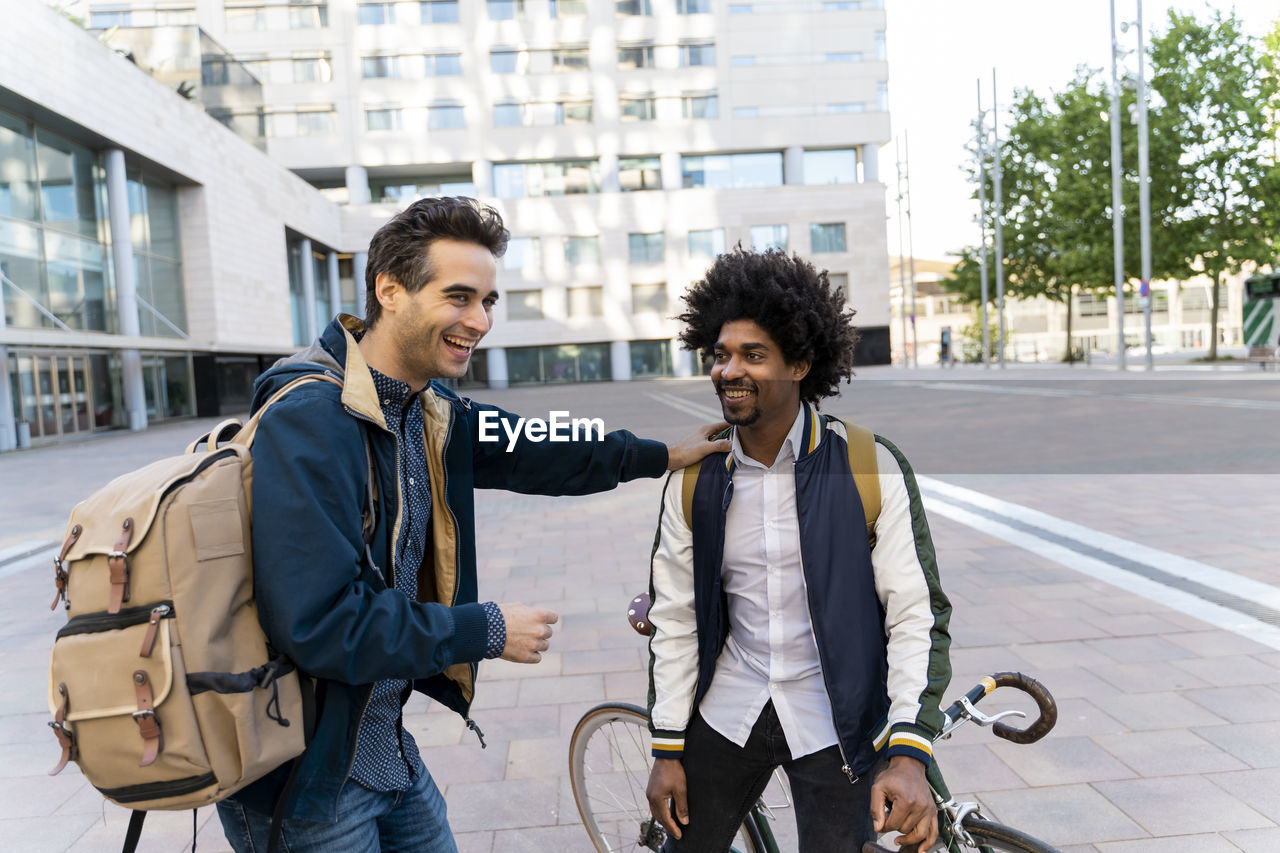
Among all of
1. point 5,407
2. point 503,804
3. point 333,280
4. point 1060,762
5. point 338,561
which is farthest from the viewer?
point 333,280

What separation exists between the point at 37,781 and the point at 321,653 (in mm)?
3152

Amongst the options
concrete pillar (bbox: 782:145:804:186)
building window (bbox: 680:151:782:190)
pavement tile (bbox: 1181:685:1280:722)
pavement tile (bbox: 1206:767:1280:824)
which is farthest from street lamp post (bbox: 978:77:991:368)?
pavement tile (bbox: 1206:767:1280:824)

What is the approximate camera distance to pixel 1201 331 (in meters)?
75.8

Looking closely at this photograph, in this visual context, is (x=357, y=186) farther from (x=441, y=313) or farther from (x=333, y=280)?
(x=441, y=313)

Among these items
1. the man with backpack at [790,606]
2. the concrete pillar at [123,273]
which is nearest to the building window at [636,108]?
the concrete pillar at [123,273]

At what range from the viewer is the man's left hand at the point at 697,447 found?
2189 millimetres

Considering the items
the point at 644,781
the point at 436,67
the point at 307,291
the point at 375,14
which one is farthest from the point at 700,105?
the point at 644,781

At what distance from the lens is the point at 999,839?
66.7 inches

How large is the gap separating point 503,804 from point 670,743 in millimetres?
1603

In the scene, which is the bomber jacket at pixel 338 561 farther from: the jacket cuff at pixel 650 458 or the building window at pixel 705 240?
the building window at pixel 705 240

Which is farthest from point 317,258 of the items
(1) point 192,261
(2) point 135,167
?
(2) point 135,167

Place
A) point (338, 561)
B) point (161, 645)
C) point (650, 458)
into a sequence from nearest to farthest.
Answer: point (161, 645) < point (338, 561) < point (650, 458)

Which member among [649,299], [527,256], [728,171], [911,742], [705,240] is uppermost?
[728,171]

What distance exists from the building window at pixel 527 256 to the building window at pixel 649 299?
5.27 m
